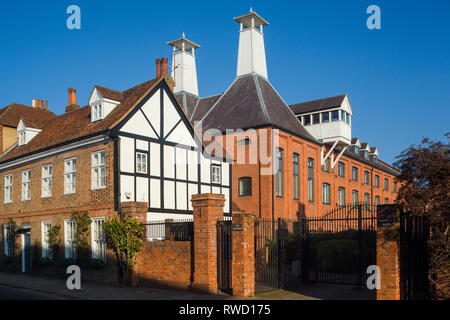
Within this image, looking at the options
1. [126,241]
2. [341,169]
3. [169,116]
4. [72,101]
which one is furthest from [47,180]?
[341,169]

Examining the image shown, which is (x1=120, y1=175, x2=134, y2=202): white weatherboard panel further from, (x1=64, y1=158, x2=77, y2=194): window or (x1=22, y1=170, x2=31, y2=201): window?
(x1=22, y1=170, x2=31, y2=201): window

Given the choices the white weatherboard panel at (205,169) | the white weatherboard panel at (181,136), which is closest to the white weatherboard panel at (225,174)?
the white weatherboard panel at (205,169)

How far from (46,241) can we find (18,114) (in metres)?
11.5

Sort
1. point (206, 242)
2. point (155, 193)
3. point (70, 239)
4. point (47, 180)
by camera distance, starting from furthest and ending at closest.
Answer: point (47, 180) → point (70, 239) → point (155, 193) → point (206, 242)

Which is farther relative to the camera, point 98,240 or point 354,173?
point 354,173

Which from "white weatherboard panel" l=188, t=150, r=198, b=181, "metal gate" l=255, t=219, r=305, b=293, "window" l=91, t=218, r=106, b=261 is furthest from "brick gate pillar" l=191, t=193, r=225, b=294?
"white weatherboard panel" l=188, t=150, r=198, b=181

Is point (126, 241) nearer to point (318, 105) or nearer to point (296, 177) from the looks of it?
point (296, 177)

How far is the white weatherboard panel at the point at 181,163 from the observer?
22.0 m

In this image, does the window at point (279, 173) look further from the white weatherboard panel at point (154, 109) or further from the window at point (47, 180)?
the window at point (47, 180)

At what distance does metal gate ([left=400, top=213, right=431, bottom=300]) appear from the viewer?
34.8ft

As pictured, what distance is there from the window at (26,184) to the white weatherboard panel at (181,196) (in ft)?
27.9

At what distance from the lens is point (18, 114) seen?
30.2 m
